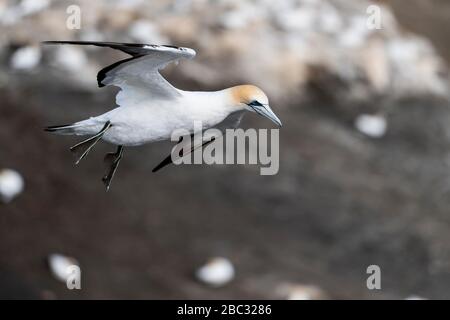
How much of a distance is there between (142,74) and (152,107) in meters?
0.07

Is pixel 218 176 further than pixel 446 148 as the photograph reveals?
No

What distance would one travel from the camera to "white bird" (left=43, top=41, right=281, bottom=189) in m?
1.17

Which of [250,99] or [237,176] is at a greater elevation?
[237,176]

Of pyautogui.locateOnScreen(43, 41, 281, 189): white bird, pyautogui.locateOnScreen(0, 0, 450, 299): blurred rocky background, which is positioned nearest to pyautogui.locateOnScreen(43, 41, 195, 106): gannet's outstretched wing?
pyautogui.locateOnScreen(43, 41, 281, 189): white bird

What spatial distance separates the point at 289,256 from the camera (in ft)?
16.7

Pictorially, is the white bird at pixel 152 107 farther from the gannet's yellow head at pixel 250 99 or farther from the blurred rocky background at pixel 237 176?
the blurred rocky background at pixel 237 176

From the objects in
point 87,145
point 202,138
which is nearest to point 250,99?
point 202,138

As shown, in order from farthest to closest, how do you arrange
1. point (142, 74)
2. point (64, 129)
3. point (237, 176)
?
point (237, 176) < point (142, 74) < point (64, 129)

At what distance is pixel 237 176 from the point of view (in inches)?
208

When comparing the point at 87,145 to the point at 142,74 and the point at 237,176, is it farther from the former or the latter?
the point at 237,176

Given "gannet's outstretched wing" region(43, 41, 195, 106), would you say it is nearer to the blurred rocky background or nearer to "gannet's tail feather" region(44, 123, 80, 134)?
"gannet's tail feather" region(44, 123, 80, 134)
